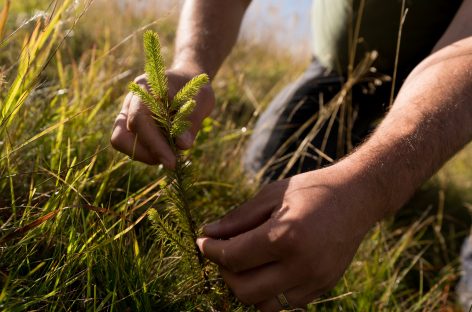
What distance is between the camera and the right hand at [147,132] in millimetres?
1078

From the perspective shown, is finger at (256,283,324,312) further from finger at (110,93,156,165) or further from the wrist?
finger at (110,93,156,165)

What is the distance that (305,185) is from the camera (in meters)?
0.97

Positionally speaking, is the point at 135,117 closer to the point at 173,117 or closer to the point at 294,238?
the point at 173,117

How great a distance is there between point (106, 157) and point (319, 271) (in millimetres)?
994

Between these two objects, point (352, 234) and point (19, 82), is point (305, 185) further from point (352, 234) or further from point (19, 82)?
point (19, 82)

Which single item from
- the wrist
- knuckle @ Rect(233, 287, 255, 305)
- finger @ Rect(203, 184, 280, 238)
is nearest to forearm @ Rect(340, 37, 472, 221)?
the wrist

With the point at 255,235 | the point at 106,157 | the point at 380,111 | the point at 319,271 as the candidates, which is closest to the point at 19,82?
the point at 106,157

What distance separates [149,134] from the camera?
1.09 metres

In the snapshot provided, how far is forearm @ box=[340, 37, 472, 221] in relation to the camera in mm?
1048

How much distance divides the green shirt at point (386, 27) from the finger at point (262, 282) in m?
1.51

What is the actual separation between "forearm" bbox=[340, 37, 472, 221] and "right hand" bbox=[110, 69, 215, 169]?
0.36 m

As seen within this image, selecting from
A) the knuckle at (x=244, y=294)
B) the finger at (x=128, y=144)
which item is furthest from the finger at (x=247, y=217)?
the finger at (x=128, y=144)

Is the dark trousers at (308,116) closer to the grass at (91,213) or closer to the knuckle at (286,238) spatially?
the grass at (91,213)

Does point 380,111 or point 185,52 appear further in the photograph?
point 380,111
